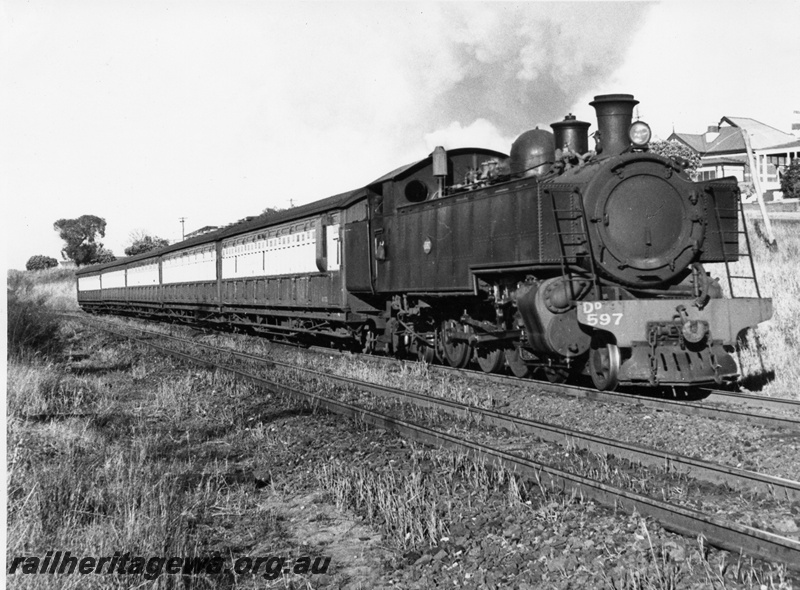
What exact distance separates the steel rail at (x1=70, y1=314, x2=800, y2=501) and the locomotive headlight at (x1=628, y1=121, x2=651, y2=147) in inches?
143

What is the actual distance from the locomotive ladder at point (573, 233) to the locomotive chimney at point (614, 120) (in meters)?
0.97

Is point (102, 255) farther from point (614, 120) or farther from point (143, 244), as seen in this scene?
point (614, 120)

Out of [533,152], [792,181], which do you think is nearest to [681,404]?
[533,152]

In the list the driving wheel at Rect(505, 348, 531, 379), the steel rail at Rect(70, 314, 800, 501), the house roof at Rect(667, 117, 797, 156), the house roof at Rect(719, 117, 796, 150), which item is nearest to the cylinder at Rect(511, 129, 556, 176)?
the driving wheel at Rect(505, 348, 531, 379)

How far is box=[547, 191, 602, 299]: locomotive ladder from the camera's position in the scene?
8.03 meters

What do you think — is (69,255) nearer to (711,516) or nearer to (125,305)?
(125,305)

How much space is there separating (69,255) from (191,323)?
5560cm

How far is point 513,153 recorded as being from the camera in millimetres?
9531

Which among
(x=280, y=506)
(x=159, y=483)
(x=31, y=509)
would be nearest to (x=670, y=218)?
(x=280, y=506)

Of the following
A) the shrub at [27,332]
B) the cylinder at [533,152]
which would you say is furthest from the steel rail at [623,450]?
the shrub at [27,332]

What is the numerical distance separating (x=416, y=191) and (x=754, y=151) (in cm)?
4995

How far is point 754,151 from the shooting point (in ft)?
176

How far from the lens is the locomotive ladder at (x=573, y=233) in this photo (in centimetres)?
803

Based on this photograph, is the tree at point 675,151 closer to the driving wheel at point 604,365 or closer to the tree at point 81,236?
the driving wheel at point 604,365
